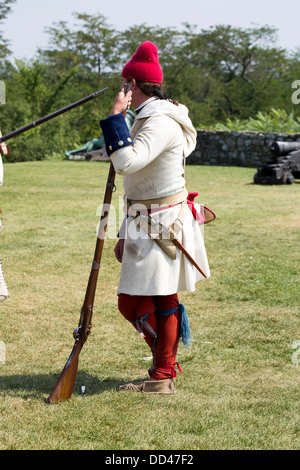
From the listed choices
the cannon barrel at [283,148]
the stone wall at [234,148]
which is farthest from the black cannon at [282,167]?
the stone wall at [234,148]

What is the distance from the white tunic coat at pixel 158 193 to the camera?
10.7ft

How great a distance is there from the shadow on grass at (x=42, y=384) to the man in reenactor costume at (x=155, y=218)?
0.56 ft

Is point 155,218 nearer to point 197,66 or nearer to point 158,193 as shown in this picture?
point 158,193

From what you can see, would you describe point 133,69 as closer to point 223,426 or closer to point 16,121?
point 223,426

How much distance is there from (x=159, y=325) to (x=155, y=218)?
2.10 ft

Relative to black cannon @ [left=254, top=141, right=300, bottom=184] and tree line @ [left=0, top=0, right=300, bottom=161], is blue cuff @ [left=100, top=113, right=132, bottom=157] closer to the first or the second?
black cannon @ [left=254, top=141, right=300, bottom=184]

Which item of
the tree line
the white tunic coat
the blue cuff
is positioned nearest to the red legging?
the white tunic coat

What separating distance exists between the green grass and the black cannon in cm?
554

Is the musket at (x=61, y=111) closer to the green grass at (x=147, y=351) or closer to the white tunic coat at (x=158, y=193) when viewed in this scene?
the white tunic coat at (x=158, y=193)

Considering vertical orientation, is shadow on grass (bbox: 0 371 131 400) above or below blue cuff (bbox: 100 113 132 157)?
below

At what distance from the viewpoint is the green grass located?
303 centimetres

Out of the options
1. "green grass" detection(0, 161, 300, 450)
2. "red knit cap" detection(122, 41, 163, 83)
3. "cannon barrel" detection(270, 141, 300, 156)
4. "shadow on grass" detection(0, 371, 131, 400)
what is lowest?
"shadow on grass" detection(0, 371, 131, 400)
